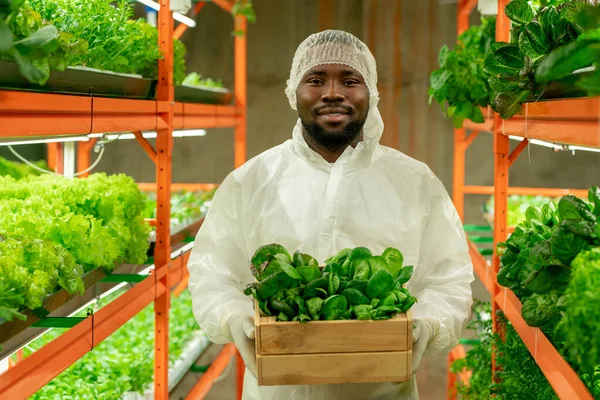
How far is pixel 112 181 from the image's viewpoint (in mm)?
→ 3789

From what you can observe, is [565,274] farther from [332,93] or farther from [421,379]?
[421,379]

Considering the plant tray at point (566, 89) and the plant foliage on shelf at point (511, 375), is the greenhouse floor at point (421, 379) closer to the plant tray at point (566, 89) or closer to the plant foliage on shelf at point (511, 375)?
the plant foliage on shelf at point (511, 375)

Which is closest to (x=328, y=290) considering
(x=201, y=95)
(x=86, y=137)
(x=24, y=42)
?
(x=24, y=42)

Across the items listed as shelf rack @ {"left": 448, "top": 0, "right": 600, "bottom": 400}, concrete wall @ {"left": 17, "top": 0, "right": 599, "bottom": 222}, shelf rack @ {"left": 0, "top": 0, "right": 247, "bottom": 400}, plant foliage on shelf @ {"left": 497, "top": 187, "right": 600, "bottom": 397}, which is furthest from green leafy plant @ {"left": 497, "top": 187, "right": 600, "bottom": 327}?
concrete wall @ {"left": 17, "top": 0, "right": 599, "bottom": 222}

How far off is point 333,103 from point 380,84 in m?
5.60

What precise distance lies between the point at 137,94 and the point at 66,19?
85 centimetres

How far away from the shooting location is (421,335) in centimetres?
233

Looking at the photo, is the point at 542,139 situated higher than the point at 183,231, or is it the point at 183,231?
the point at 542,139

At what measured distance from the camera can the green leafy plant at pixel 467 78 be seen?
4.04 metres

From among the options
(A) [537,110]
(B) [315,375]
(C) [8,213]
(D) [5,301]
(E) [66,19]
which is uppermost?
(E) [66,19]

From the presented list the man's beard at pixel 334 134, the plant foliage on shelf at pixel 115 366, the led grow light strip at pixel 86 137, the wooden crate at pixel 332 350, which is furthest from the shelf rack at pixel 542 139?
the plant foliage on shelf at pixel 115 366

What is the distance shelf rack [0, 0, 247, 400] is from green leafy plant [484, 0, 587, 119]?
4.56ft

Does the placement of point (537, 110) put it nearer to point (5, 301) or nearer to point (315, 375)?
point (315, 375)

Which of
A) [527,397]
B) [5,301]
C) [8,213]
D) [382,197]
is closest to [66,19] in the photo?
[8,213]
